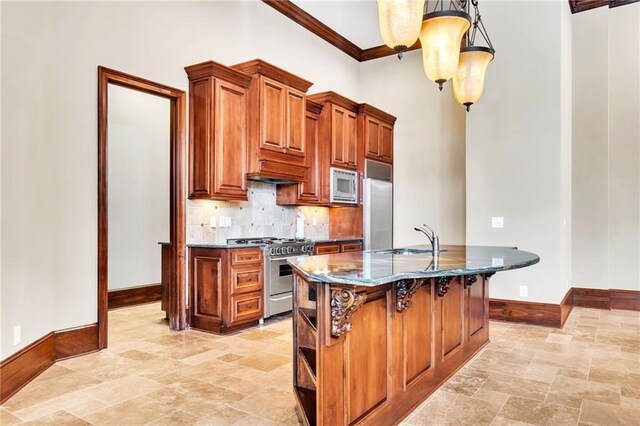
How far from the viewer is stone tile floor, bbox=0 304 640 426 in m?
2.37

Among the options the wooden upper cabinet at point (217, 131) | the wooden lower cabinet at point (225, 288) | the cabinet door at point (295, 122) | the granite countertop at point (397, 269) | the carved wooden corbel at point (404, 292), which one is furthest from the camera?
the cabinet door at point (295, 122)

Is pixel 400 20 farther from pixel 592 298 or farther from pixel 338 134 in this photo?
pixel 592 298

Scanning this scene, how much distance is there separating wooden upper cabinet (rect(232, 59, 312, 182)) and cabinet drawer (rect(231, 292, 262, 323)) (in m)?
1.29

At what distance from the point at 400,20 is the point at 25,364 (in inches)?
128

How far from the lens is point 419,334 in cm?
254

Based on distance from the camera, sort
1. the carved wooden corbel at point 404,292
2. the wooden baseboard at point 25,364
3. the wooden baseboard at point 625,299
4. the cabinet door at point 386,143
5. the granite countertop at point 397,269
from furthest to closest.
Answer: the cabinet door at point 386,143 → the wooden baseboard at point 625,299 → the wooden baseboard at point 25,364 → the carved wooden corbel at point 404,292 → the granite countertop at point 397,269

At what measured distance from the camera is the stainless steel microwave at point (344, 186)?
5.77 m

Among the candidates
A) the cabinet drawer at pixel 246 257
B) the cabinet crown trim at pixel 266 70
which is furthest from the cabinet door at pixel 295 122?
the cabinet drawer at pixel 246 257

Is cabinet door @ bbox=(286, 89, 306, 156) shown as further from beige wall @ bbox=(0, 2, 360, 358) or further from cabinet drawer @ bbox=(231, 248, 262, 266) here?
cabinet drawer @ bbox=(231, 248, 262, 266)

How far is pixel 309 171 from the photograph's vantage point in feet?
18.1

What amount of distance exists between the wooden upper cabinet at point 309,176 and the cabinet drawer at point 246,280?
4.26ft

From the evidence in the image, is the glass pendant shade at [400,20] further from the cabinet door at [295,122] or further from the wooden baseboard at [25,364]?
the wooden baseboard at [25,364]

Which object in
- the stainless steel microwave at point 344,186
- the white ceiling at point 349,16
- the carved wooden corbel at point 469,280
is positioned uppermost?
the white ceiling at point 349,16

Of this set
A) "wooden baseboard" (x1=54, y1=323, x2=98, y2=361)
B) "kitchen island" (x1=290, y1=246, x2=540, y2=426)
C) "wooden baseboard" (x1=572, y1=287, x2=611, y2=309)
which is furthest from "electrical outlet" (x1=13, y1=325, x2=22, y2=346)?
"wooden baseboard" (x1=572, y1=287, x2=611, y2=309)
